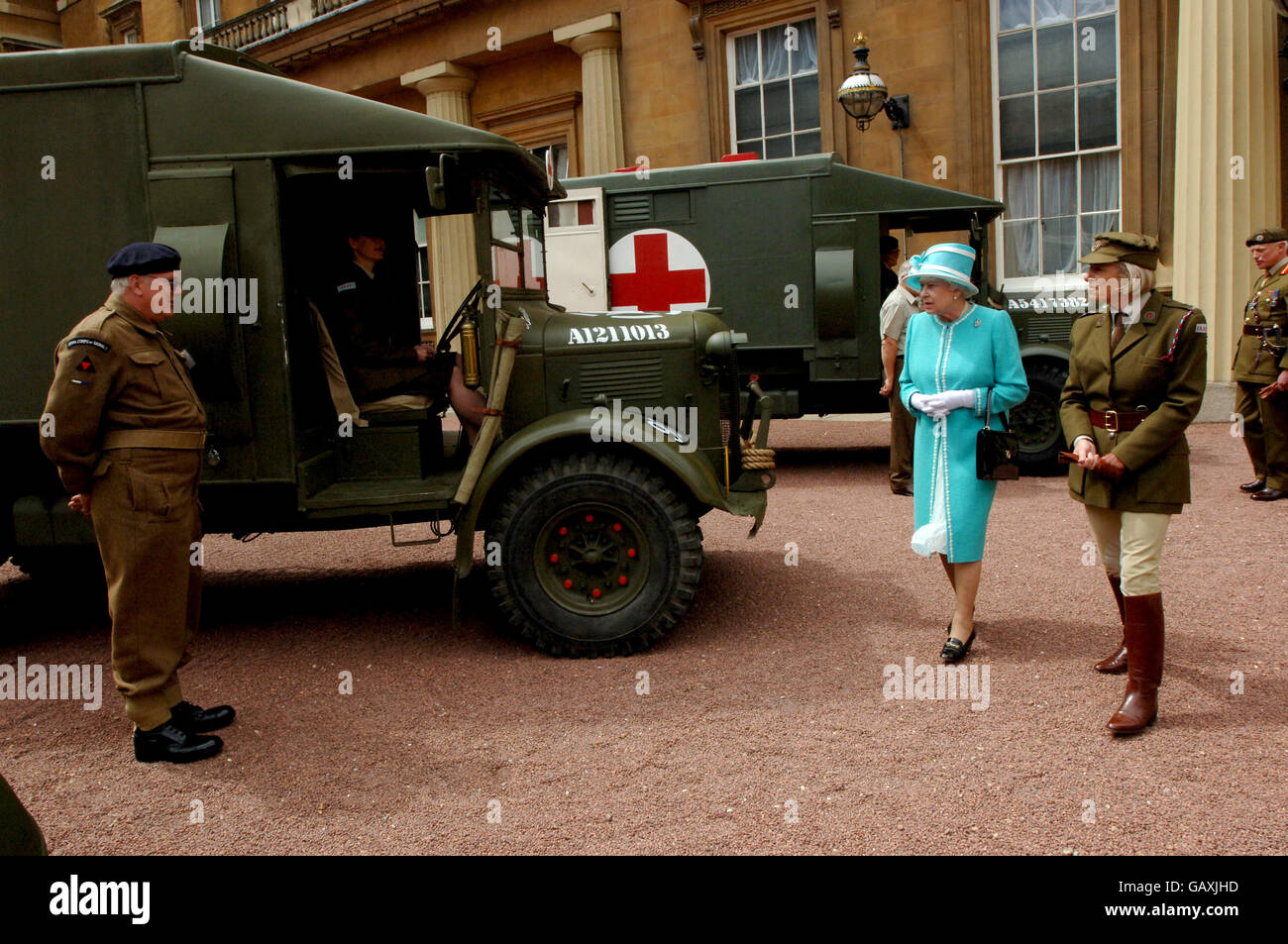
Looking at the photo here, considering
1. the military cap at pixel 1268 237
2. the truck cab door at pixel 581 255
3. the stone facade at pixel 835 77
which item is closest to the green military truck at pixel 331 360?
the military cap at pixel 1268 237

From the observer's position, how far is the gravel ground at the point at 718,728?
3396 millimetres

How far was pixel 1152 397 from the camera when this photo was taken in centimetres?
414

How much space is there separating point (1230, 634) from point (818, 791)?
8.49ft

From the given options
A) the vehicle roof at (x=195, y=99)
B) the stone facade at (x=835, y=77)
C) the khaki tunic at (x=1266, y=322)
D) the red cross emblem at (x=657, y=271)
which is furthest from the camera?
the stone facade at (x=835, y=77)

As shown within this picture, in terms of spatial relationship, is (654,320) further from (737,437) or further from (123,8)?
(123,8)

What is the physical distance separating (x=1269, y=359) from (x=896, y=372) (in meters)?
2.79

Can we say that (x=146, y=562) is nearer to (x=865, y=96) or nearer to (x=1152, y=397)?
(x=1152, y=397)

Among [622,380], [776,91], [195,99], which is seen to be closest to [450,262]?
[622,380]

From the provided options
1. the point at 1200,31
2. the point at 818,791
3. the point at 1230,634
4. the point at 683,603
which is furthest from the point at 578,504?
the point at 1200,31

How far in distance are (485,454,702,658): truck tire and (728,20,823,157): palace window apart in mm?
10874

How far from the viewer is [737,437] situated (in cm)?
560

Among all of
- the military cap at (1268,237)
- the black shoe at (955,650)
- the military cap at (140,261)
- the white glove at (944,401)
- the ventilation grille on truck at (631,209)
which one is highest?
the ventilation grille on truck at (631,209)

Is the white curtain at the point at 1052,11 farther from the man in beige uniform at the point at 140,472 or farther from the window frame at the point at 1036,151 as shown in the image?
the man in beige uniform at the point at 140,472

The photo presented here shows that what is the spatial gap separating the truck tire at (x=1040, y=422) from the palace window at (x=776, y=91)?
20.9 feet
